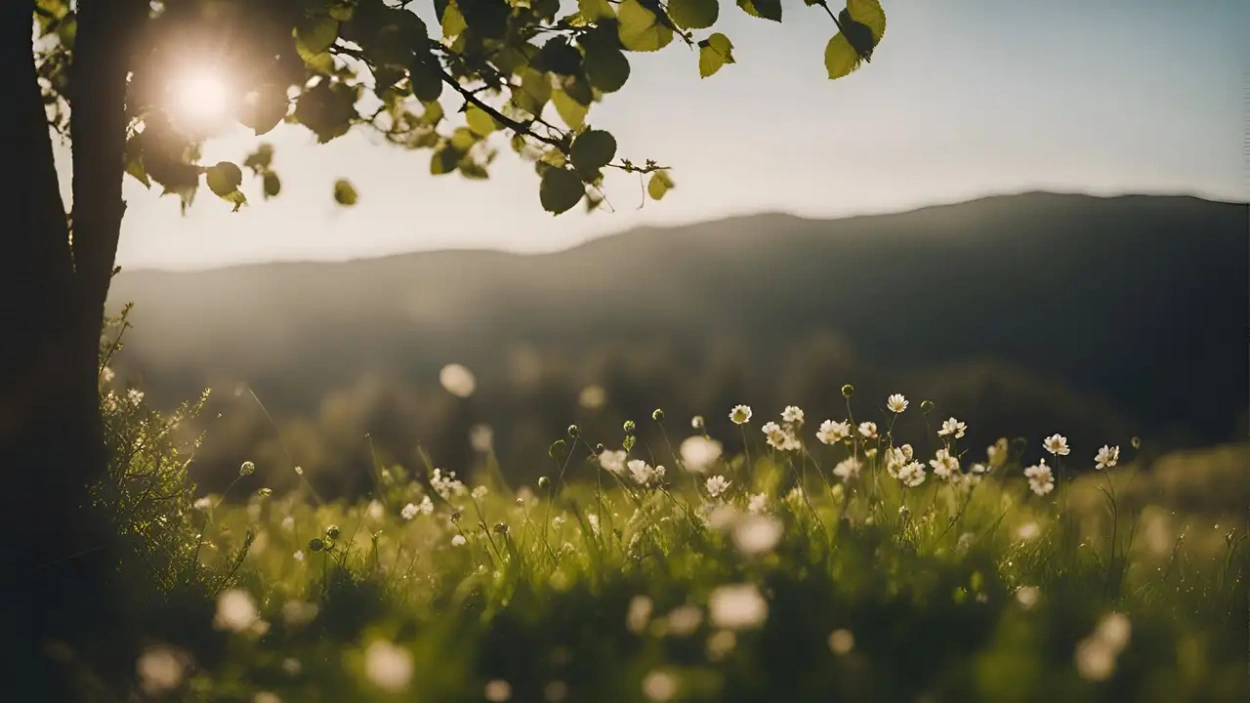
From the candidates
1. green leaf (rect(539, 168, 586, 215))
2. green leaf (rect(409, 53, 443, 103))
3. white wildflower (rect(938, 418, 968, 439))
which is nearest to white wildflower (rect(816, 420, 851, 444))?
white wildflower (rect(938, 418, 968, 439))

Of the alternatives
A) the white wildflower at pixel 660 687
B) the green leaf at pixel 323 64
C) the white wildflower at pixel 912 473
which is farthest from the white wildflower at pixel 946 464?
the green leaf at pixel 323 64

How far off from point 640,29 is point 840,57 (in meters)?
0.83

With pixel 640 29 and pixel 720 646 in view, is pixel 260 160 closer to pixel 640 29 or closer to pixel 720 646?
pixel 640 29

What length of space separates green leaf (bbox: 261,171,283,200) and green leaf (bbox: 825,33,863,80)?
388cm

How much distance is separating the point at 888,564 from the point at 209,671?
2.82 m

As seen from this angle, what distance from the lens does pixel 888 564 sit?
11.6 ft

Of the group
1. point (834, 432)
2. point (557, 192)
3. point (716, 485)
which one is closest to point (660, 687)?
point (557, 192)

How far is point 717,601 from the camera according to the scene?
2939 mm

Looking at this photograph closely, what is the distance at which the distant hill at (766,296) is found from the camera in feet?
306

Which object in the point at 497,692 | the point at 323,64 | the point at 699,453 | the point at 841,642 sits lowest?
the point at 497,692

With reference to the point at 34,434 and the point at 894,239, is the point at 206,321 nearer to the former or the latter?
the point at 894,239

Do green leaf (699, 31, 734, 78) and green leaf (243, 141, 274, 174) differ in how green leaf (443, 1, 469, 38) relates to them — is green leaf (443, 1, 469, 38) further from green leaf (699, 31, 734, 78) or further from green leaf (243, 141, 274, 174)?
green leaf (243, 141, 274, 174)

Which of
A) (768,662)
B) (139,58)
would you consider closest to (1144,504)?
(768,662)

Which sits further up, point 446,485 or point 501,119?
point 501,119
